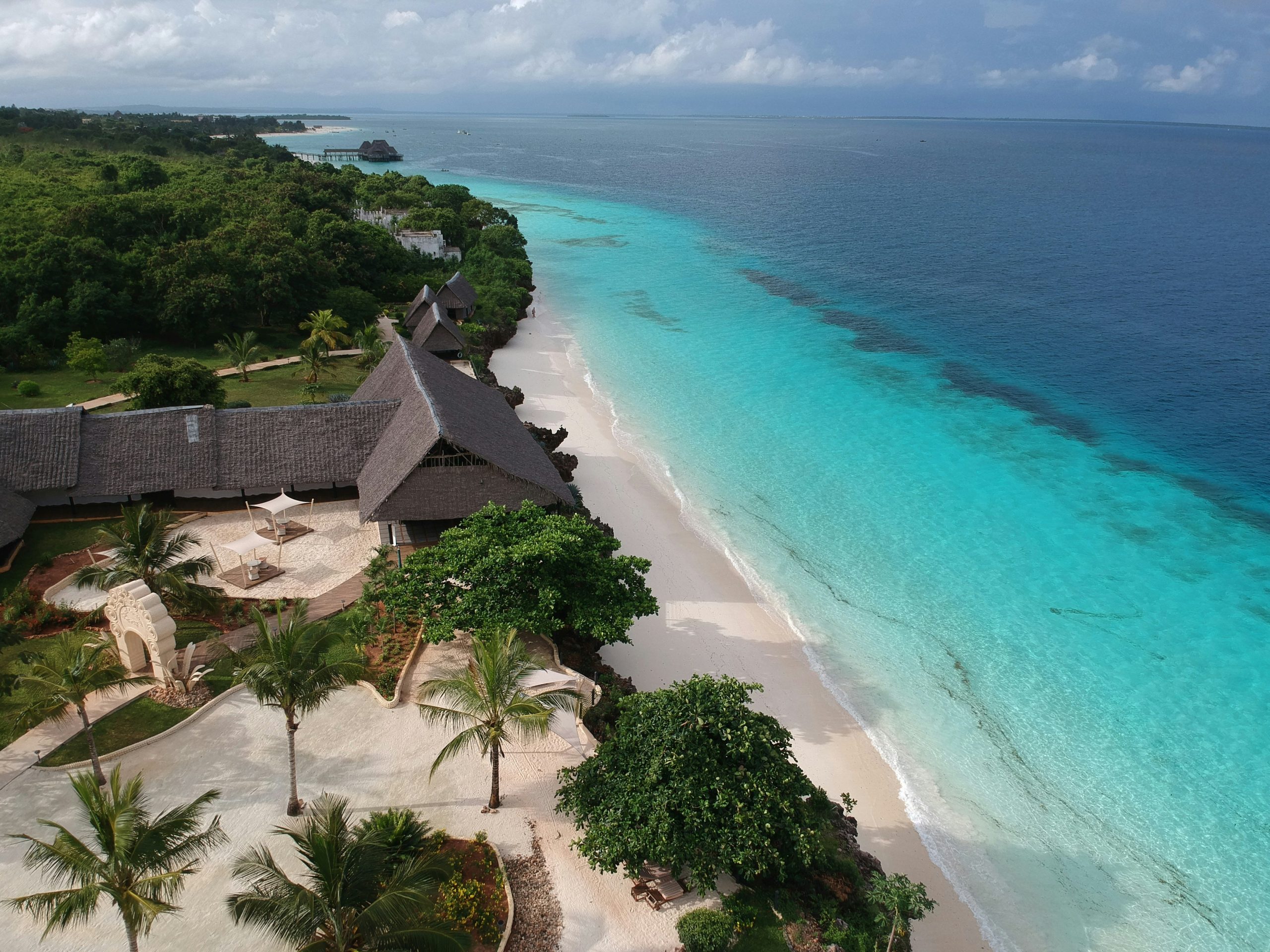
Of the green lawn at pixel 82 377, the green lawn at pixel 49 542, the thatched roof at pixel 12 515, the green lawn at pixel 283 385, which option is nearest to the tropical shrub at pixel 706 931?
the green lawn at pixel 49 542

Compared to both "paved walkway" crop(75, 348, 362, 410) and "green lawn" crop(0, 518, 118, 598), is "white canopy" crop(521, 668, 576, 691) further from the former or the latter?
"paved walkway" crop(75, 348, 362, 410)

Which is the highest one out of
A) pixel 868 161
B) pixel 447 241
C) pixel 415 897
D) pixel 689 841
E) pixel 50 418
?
pixel 868 161

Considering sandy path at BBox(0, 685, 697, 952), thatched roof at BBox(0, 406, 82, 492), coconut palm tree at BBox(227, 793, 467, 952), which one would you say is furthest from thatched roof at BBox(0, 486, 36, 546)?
coconut palm tree at BBox(227, 793, 467, 952)

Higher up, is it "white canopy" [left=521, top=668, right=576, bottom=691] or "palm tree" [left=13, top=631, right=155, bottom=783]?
"palm tree" [left=13, top=631, right=155, bottom=783]

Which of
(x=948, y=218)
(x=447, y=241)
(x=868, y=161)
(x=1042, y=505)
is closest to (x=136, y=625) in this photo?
(x=1042, y=505)

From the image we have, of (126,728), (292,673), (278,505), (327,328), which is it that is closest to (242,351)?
(327,328)

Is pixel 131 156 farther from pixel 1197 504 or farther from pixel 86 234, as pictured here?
pixel 1197 504
